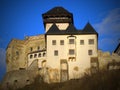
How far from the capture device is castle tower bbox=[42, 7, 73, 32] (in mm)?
82188

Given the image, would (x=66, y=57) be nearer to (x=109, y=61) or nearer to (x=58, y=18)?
(x=109, y=61)

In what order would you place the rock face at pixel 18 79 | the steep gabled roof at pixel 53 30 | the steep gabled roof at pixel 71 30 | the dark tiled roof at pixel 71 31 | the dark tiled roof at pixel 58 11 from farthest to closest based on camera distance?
the dark tiled roof at pixel 58 11
the steep gabled roof at pixel 53 30
the steep gabled roof at pixel 71 30
the dark tiled roof at pixel 71 31
the rock face at pixel 18 79

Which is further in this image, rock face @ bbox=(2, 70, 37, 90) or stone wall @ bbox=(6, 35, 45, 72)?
stone wall @ bbox=(6, 35, 45, 72)

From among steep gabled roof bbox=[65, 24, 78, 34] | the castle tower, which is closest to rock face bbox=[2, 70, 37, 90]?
steep gabled roof bbox=[65, 24, 78, 34]

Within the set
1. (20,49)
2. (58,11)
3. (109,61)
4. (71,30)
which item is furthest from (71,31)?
(20,49)

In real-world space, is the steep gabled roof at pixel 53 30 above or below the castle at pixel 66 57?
above

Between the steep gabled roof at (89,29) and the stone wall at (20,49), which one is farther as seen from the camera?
the stone wall at (20,49)

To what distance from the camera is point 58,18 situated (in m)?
83.4

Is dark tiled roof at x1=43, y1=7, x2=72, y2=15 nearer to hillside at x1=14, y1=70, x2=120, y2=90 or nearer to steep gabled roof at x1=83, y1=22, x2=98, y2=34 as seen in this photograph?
steep gabled roof at x1=83, y1=22, x2=98, y2=34

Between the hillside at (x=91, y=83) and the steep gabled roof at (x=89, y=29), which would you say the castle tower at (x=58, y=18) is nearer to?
the steep gabled roof at (x=89, y=29)

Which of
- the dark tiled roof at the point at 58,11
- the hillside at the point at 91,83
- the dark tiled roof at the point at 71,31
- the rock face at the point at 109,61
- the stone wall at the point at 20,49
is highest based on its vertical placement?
the dark tiled roof at the point at 58,11

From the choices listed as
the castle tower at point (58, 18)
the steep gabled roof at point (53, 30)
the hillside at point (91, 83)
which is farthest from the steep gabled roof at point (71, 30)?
the hillside at point (91, 83)

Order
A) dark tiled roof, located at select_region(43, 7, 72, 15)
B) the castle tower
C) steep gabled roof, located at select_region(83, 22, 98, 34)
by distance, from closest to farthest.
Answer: steep gabled roof, located at select_region(83, 22, 98, 34) < the castle tower < dark tiled roof, located at select_region(43, 7, 72, 15)

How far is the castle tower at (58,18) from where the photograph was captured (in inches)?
3236
